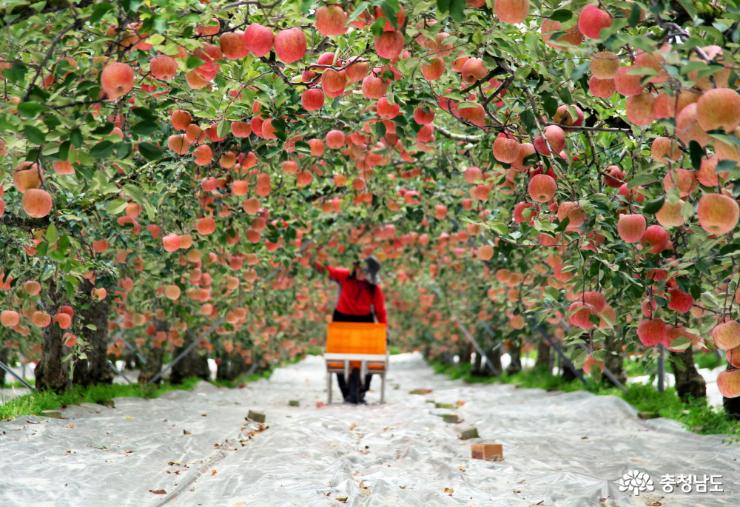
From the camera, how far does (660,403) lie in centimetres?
930

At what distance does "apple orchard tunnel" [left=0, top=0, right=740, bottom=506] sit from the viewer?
91.9 inches

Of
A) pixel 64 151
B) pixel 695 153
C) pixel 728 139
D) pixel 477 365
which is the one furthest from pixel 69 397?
pixel 477 365

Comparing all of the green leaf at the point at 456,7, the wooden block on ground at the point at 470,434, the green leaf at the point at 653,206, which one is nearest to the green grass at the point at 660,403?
the wooden block on ground at the point at 470,434

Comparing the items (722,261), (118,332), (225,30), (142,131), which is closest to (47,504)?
(142,131)

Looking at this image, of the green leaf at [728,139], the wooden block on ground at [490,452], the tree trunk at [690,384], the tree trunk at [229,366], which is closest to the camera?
the green leaf at [728,139]

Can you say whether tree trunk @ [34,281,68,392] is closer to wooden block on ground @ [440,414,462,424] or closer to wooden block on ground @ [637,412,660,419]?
wooden block on ground @ [440,414,462,424]

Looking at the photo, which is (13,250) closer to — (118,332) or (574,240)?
(574,240)

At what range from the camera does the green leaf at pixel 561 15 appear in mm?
2217

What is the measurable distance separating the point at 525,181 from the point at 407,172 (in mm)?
2856

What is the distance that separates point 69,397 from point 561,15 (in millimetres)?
7496

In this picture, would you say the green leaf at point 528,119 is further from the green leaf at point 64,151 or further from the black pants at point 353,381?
the black pants at point 353,381

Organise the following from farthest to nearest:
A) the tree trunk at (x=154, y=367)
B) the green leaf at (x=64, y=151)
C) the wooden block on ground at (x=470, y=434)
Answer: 1. the tree trunk at (x=154, y=367)
2. the wooden block on ground at (x=470, y=434)
3. the green leaf at (x=64, y=151)

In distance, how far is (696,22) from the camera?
2.03 m

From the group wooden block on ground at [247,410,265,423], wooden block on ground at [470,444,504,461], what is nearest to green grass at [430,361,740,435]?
wooden block on ground at [470,444,504,461]
